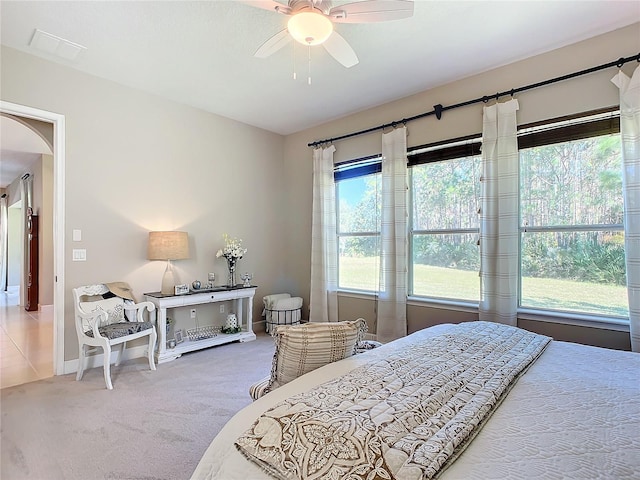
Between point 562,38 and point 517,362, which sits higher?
point 562,38

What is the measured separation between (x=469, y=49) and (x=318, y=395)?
10.1ft

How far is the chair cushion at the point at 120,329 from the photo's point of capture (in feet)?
9.76

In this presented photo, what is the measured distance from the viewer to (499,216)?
307 centimetres

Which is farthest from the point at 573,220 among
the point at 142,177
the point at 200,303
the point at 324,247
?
the point at 142,177

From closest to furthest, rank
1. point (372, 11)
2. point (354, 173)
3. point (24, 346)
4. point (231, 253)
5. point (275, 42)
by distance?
point (372, 11)
point (275, 42)
point (24, 346)
point (231, 253)
point (354, 173)

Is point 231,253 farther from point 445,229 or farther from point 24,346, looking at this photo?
point 24,346

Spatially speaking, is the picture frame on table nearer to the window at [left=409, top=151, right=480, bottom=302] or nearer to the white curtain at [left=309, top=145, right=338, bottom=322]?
the white curtain at [left=309, top=145, right=338, bottom=322]

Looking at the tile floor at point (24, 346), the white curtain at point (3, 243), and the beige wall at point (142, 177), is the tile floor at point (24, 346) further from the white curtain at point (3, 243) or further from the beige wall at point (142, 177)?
the white curtain at point (3, 243)

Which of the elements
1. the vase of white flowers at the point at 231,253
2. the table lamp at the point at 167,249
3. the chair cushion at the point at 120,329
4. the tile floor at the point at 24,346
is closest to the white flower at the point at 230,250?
the vase of white flowers at the point at 231,253

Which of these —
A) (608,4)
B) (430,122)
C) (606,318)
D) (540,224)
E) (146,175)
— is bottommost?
(606,318)

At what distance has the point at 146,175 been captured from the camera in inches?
149

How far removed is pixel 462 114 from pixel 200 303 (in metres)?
3.50

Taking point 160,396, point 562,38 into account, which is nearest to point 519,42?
point 562,38

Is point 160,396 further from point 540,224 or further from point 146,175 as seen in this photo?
point 540,224
